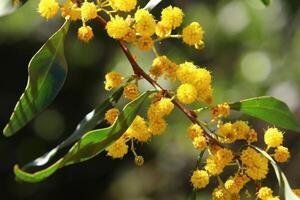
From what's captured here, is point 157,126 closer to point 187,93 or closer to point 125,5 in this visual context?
point 187,93

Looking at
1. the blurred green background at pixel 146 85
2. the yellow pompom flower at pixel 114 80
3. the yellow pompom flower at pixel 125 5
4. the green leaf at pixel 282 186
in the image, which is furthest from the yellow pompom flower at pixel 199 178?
the blurred green background at pixel 146 85

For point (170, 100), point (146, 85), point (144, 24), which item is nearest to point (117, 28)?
point (144, 24)

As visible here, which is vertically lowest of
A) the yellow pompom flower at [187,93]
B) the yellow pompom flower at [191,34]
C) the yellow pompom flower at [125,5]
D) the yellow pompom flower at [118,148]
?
the yellow pompom flower at [118,148]

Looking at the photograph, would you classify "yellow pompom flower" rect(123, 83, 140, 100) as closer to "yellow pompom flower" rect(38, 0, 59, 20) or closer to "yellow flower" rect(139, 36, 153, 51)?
"yellow flower" rect(139, 36, 153, 51)

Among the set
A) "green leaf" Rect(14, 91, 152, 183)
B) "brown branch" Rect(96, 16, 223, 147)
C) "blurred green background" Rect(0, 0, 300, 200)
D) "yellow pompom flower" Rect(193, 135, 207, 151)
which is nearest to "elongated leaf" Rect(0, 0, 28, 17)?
"brown branch" Rect(96, 16, 223, 147)

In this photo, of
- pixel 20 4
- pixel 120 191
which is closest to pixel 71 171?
pixel 120 191

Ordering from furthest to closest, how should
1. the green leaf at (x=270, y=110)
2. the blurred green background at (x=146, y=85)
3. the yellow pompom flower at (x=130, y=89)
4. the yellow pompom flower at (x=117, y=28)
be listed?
the blurred green background at (x=146, y=85)
the green leaf at (x=270, y=110)
the yellow pompom flower at (x=130, y=89)
the yellow pompom flower at (x=117, y=28)

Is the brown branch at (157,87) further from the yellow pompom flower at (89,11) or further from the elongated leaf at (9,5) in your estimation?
the elongated leaf at (9,5)

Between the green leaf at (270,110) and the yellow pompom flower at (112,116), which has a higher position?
→ the yellow pompom flower at (112,116)
